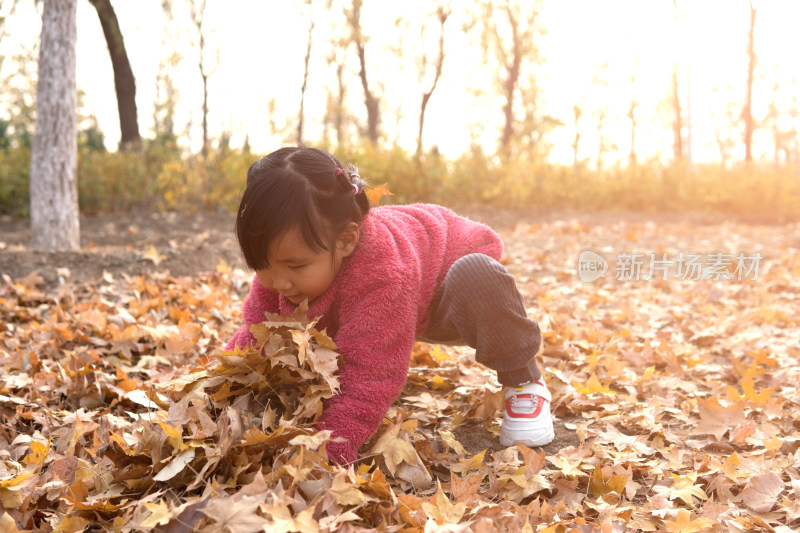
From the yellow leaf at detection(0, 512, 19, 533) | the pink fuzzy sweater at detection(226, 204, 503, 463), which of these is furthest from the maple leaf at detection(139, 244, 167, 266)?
the yellow leaf at detection(0, 512, 19, 533)

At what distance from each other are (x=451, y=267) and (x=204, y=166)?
7.32m

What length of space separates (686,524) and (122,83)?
10.9 metres

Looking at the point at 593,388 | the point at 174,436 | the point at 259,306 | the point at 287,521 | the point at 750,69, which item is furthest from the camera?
the point at 750,69

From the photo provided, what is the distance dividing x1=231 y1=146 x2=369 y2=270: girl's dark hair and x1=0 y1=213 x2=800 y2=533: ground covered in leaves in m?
0.23

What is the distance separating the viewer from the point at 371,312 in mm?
1692

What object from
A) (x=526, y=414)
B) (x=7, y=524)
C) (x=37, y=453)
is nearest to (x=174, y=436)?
(x=7, y=524)

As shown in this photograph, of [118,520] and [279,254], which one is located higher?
[279,254]

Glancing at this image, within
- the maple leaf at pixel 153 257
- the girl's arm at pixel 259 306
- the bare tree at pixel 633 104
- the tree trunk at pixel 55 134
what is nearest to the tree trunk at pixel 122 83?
the tree trunk at pixel 55 134

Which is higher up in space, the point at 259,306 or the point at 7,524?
the point at 259,306

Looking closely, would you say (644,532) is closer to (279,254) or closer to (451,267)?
(451,267)

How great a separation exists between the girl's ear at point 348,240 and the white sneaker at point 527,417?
701 millimetres

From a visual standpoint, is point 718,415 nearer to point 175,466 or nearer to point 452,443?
point 452,443

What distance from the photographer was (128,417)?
2047mm

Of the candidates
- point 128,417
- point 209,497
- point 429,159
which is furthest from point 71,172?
point 429,159
